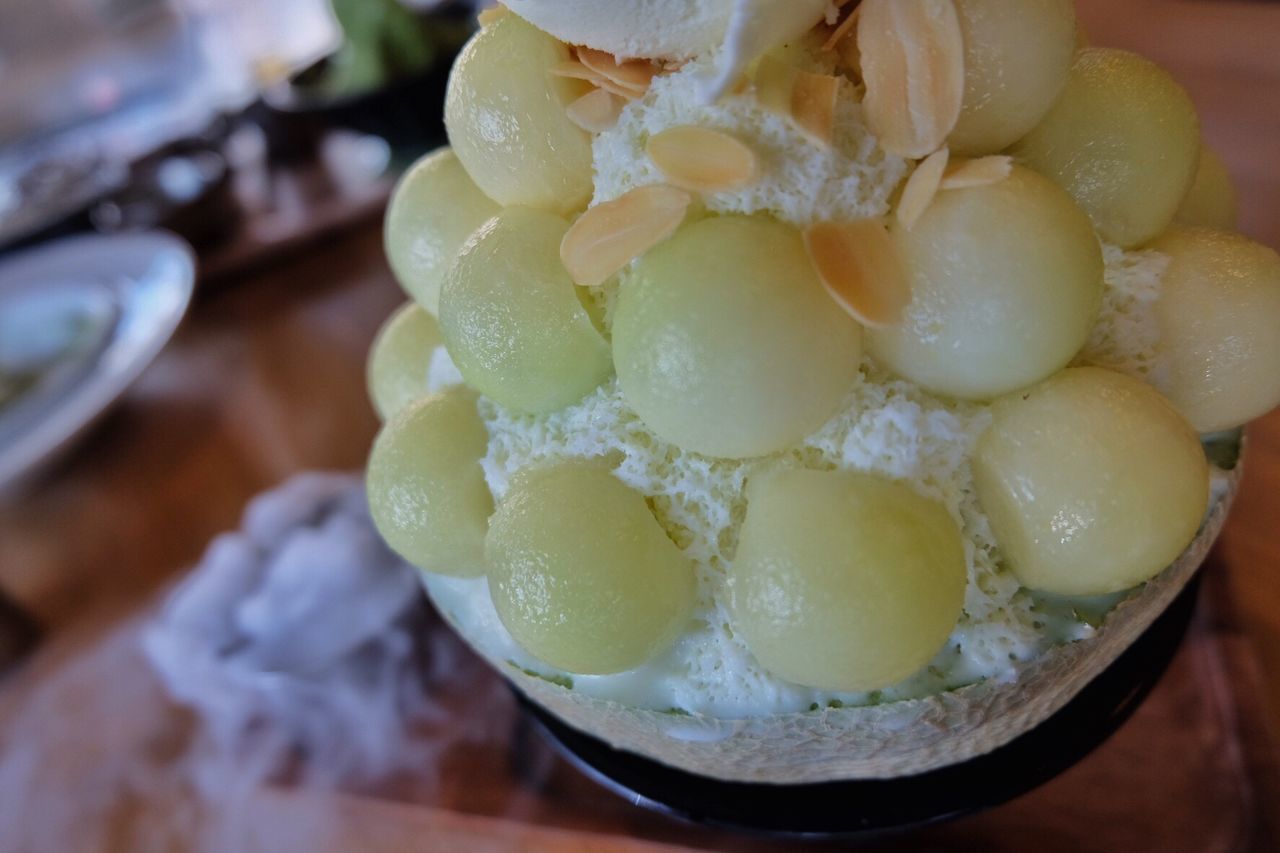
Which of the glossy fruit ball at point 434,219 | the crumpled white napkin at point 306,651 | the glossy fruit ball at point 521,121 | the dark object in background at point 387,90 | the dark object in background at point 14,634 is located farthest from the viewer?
the dark object in background at point 387,90

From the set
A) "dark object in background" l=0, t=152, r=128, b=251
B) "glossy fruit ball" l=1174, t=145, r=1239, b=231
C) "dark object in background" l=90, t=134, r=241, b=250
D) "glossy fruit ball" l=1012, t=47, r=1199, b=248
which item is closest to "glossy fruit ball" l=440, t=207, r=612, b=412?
"glossy fruit ball" l=1012, t=47, r=1199, b=248

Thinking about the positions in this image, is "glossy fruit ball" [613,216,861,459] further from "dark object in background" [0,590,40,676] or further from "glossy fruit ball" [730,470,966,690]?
"dark object in background" [0,590,40,676]

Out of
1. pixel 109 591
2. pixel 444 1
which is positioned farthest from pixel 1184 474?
pixel 444 1

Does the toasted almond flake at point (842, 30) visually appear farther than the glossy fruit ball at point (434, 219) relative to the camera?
No

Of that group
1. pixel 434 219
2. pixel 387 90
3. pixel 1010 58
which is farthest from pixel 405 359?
pixel 387 90

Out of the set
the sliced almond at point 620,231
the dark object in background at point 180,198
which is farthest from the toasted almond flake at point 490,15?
the dark object in background at point 180,198

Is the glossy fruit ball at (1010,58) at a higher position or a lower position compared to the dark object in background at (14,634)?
higher

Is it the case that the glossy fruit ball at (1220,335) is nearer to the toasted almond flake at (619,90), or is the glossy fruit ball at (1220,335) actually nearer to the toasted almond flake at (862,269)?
the toasted almond flake at (862,269)
